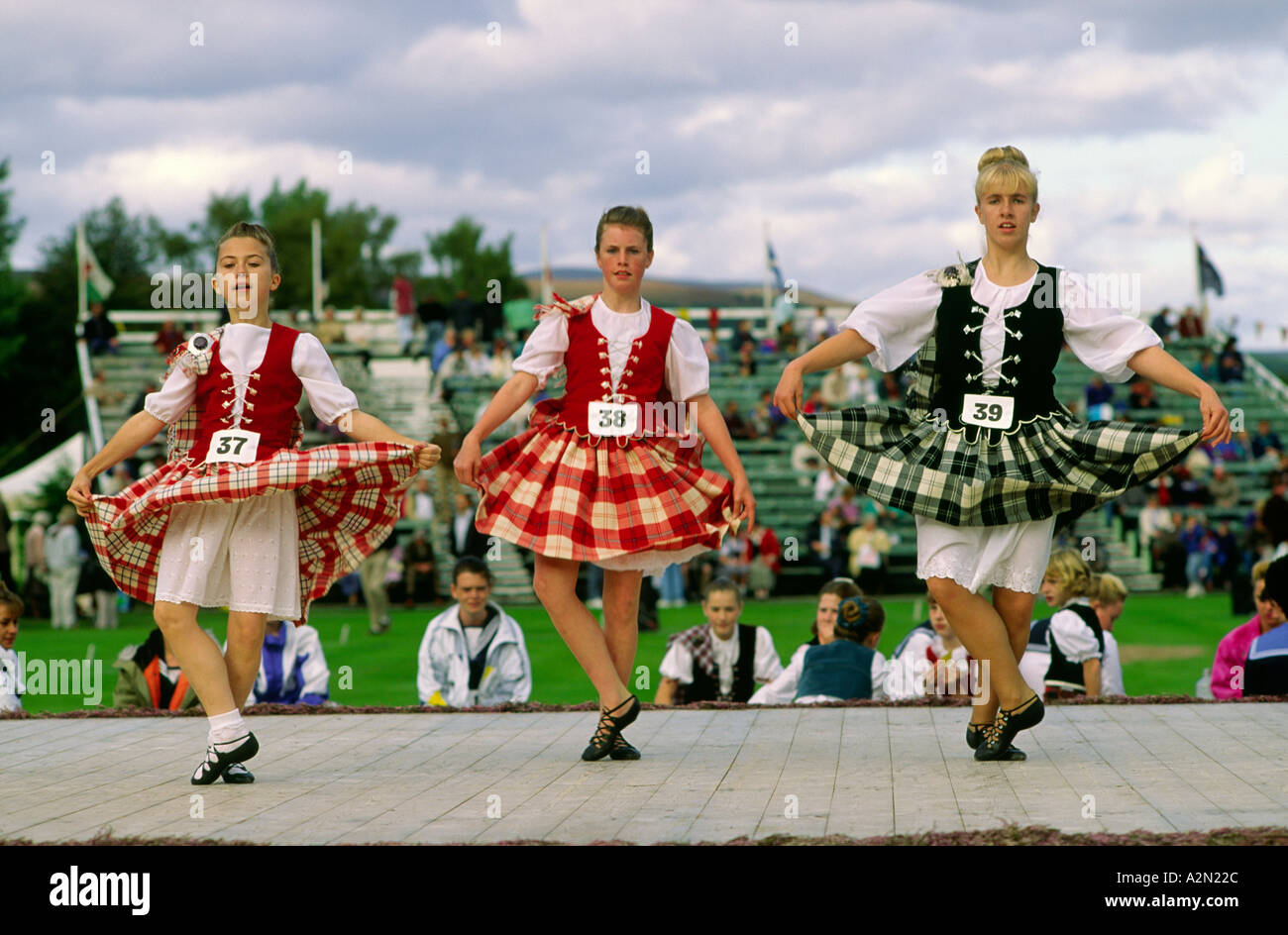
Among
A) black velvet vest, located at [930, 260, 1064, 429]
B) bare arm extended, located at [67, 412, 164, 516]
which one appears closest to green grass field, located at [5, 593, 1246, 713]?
black velvet vest, located at [930, 260, 1064, 429]

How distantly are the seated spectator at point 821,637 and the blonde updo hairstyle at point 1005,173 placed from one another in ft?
9.57

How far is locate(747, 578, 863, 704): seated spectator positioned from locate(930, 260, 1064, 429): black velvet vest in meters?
2.63

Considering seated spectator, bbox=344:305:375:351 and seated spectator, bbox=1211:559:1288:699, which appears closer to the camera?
seated spectator, bbox=1211:559:1288:699

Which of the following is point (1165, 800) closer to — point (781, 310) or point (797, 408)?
point (797, 408)

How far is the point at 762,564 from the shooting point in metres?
23.0

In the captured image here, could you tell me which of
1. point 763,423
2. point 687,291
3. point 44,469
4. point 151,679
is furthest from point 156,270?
point 151,679

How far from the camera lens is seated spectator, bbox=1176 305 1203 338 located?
34.8m

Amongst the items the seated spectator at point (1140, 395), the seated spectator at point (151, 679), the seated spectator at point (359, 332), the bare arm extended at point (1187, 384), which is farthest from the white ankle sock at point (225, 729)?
the seated spectator at point (359, 332)

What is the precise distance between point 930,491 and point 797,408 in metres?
0.54

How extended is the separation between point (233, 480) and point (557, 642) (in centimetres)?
1293

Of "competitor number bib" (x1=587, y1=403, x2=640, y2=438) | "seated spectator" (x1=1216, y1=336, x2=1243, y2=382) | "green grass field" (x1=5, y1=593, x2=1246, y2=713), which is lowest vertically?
"green grass field" (x1=5, y1=593, x2=1246, y2=713)

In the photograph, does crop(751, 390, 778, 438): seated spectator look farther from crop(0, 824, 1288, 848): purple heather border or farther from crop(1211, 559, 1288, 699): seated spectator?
crop(0, 824, 1288, 848): purple heather border
